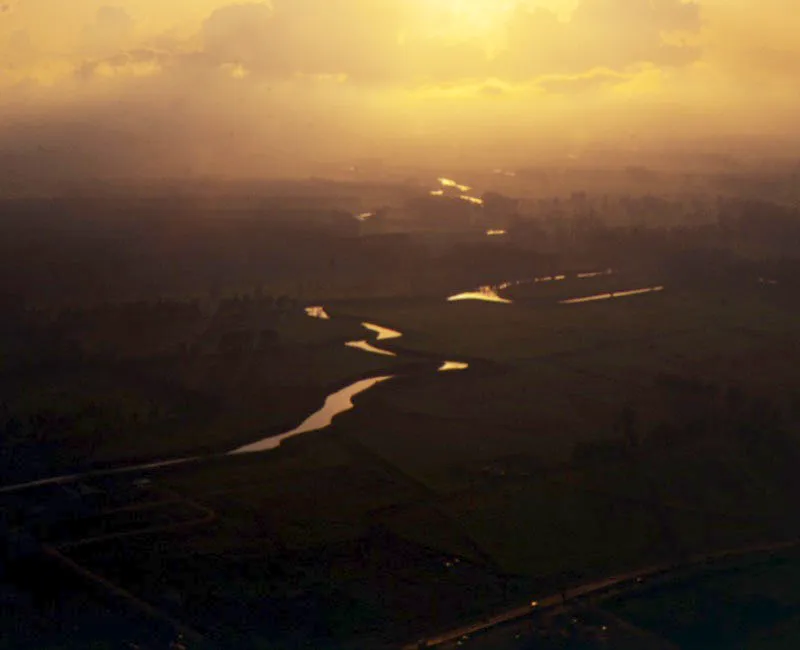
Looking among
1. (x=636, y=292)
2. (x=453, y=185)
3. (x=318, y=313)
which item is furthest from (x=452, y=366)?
(x=453, y=185)

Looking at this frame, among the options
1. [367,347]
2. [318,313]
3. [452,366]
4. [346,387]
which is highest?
[318,313]

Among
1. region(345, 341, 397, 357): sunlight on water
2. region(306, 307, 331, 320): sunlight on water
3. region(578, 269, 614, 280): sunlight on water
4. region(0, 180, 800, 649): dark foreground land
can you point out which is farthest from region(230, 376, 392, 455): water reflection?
region(578, 269, 614, 280): sunlight on water

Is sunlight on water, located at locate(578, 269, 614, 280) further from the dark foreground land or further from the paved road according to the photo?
the paved road

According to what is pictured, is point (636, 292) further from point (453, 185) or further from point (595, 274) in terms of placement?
point (453, 185)

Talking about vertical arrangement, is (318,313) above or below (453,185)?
below

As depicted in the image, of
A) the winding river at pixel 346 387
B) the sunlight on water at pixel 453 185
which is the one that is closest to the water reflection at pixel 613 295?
the winding river at pixel 346 387

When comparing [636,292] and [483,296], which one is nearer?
[483,296]
